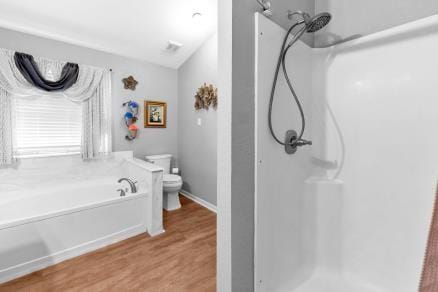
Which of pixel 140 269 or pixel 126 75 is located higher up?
pixel 126 75

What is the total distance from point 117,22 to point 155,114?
4.25 ft

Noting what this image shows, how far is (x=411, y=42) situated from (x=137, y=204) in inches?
98.9

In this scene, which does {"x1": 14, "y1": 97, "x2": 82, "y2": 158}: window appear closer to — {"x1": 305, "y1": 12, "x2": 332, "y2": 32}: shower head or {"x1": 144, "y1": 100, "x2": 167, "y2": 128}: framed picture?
{"x1": 144, "y1": 100, "x2": 167, "y2": 128}: framed picture

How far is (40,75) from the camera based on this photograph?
2180mm

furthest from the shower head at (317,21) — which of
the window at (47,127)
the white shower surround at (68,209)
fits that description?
the window at (47,127)

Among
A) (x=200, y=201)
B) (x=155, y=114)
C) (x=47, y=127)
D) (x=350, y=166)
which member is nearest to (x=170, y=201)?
(x=200, y=201)

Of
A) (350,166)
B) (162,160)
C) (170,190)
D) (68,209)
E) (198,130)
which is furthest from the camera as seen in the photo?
(162,160)

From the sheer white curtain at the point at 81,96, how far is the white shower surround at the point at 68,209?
0.79ft

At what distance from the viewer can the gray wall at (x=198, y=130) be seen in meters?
2.77

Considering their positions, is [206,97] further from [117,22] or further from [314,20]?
[314,20]

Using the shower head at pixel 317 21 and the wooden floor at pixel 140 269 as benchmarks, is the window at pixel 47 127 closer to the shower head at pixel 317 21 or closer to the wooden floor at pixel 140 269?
the wooden floor at pixel 140 269

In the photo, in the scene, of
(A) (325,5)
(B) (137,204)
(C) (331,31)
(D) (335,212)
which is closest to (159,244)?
(B) (137,204)

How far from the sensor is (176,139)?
351 cm

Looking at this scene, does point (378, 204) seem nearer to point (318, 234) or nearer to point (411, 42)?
point (318, 234)
